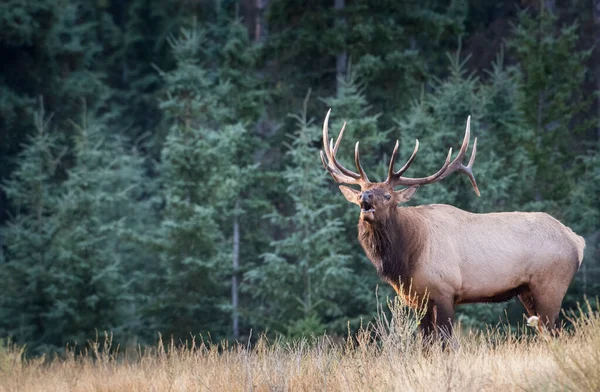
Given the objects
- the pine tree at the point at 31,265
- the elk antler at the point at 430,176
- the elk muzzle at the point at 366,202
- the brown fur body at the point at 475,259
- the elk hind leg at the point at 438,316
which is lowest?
the pine tree at the point at 31,265

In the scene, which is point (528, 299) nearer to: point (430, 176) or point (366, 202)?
point (430, 176)

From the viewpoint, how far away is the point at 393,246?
8945 millimetres

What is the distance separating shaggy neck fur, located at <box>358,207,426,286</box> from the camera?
29.4ft

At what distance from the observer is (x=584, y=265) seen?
1616cm

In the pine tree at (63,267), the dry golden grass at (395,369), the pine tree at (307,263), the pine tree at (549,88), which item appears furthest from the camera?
the pine tree at (549,88)

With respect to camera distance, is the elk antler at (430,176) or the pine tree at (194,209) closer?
the elk antler at (430,176)

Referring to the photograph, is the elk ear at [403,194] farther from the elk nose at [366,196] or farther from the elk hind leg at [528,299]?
the elk hind leg at [528,299]

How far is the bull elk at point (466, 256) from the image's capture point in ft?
29.1

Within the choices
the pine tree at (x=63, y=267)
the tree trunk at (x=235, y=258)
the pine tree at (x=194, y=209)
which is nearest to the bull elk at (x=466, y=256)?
the pine tree at (x=194, y=209)

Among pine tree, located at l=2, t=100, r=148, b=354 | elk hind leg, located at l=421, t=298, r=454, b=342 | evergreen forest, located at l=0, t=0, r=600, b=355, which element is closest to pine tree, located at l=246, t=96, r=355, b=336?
evergreen forest, located at l=0, t=0, r=600, b=355

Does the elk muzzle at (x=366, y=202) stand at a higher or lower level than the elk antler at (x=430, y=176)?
lower

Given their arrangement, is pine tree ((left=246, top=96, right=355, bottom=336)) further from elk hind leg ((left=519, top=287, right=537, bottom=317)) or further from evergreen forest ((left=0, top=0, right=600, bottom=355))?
elk hind leg ((left=519, top=287, right=537, bottom=317))

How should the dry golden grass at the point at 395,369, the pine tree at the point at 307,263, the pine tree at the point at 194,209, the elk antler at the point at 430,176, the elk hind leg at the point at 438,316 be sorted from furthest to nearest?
1. the pine tree at the point at 194,209
2. the pine tree at the point at 307,263
3. the elk antler at the point at 430,176
4. the elk hind leg at the point at 438,316
5. the dry golden grass at the point at 395,369

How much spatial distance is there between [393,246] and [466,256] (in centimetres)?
75
